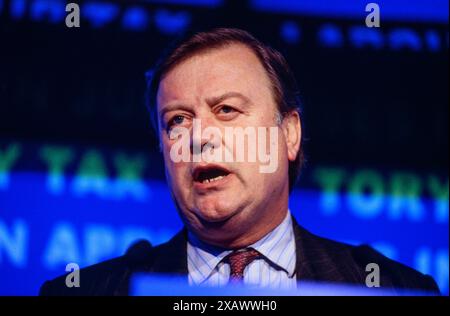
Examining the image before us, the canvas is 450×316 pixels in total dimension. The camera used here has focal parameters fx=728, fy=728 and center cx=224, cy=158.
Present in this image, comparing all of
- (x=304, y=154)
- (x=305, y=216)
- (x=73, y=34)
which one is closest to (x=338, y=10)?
(x=304, y=154)

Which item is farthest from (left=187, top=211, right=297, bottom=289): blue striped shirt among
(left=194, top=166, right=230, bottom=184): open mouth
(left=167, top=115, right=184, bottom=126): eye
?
(left=167, top=115, right=184, bottom=126): eye

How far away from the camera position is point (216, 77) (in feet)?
9.31

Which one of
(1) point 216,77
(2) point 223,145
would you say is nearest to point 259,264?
(2) point 223,145

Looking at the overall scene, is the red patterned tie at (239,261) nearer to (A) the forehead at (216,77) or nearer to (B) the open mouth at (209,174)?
(B) the open mouth at (209,174)

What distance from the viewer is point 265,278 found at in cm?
282

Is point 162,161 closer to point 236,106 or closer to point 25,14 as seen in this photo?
point 236,106

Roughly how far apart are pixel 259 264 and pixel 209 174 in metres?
0.40

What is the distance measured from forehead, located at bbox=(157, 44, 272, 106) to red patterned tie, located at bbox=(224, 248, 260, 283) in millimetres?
602

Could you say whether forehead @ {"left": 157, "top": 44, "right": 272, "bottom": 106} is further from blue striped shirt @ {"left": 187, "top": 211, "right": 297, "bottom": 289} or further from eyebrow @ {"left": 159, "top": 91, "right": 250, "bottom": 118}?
blue striped shirt @ {"left": 187, "top": 211, "right": 297, "bottom": 289}

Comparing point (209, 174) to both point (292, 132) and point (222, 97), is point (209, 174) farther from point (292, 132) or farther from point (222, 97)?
point (292, 132)

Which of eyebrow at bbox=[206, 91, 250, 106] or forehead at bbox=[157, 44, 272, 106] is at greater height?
forehead at bbox=[157, 44, 272, 106]

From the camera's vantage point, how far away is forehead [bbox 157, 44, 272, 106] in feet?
9.28

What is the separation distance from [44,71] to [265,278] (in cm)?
123

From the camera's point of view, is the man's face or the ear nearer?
the man's face
